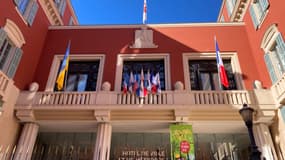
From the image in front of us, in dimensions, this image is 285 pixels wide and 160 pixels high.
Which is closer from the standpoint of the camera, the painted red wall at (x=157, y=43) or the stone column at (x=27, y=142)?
the stone column at (x=27, y=142)

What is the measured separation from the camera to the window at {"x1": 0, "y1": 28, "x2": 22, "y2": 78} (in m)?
8.11

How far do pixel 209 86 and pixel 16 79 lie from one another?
7665mm

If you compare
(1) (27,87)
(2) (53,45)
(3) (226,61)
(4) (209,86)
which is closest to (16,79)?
(1) (27,87)

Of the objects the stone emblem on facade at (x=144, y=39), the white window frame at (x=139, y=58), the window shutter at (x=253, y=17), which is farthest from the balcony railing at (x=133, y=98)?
the window shutter at (x=253, y=17)

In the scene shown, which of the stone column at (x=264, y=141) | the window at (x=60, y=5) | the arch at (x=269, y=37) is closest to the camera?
the stone column at (x=264, y=141)

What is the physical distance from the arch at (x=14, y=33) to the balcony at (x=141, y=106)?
2.05 meters

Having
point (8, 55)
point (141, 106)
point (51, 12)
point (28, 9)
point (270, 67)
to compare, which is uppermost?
point (51, 12)

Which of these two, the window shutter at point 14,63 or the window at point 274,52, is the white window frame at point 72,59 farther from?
the window at point 274,52

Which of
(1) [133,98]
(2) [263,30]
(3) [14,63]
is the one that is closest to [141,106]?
(1) [133,98]

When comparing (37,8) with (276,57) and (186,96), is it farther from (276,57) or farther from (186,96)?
(276,57)

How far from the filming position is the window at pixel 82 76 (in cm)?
970

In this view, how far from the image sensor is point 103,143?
7766 millimetres

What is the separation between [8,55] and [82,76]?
2930 millimetres

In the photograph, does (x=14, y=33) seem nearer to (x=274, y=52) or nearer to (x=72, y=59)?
(x=72, y=59)
